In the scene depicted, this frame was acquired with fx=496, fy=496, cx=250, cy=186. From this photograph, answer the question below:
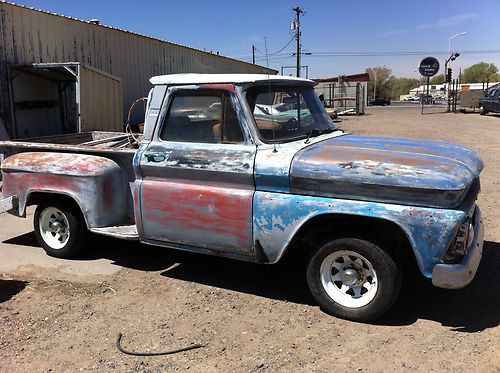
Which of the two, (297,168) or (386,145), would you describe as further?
(386,145)

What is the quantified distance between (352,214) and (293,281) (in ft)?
4.40

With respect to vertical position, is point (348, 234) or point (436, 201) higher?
point (436, 201)

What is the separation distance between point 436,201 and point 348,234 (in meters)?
0.71

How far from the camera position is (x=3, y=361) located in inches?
137

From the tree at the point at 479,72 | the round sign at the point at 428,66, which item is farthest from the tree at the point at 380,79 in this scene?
the round sign at the point at 428,66

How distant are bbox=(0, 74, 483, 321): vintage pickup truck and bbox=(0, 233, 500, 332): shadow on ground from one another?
0.37 m

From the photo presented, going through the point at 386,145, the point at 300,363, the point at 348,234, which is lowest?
the point at 300,363

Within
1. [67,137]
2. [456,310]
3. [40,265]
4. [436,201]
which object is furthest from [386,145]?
[67,137]

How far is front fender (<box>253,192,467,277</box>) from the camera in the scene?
3.48 metres

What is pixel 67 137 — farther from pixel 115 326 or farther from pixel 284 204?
pixel 284 204


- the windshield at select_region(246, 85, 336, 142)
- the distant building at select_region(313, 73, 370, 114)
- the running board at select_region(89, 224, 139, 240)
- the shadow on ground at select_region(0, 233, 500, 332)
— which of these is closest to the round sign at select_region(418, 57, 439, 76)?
the distant building at select_region(313, 73, 370, 114)

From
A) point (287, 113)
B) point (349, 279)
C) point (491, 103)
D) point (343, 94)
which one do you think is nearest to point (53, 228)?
point (287, 113)

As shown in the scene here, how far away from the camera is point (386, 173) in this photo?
360cm

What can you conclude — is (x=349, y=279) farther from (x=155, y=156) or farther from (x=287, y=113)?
(x=155, y=156)
